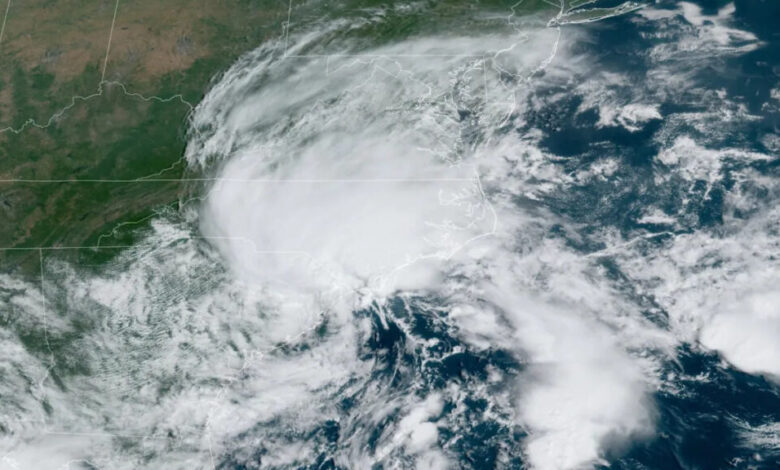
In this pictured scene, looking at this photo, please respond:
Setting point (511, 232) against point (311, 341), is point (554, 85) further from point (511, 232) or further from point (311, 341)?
point (311, 341)

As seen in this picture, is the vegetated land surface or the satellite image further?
the vegetated land surface

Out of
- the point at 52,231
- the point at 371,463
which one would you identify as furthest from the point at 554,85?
the point at 52,231

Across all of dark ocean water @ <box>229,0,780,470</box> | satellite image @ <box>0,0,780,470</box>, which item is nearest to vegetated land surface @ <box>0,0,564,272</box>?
satellite image @ <box>0,0,780,470</box>

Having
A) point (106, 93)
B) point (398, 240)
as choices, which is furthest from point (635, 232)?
point (106, 93)

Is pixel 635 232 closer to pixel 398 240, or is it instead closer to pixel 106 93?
pixel 398 240

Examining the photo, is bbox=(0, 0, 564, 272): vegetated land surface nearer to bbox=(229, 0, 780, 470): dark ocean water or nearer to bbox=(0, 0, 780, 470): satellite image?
bbox=(0, 0, 780, 470): satellite image

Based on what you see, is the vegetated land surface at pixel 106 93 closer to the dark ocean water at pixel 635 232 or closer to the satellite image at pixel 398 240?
the satellite image at pixel 398 240
